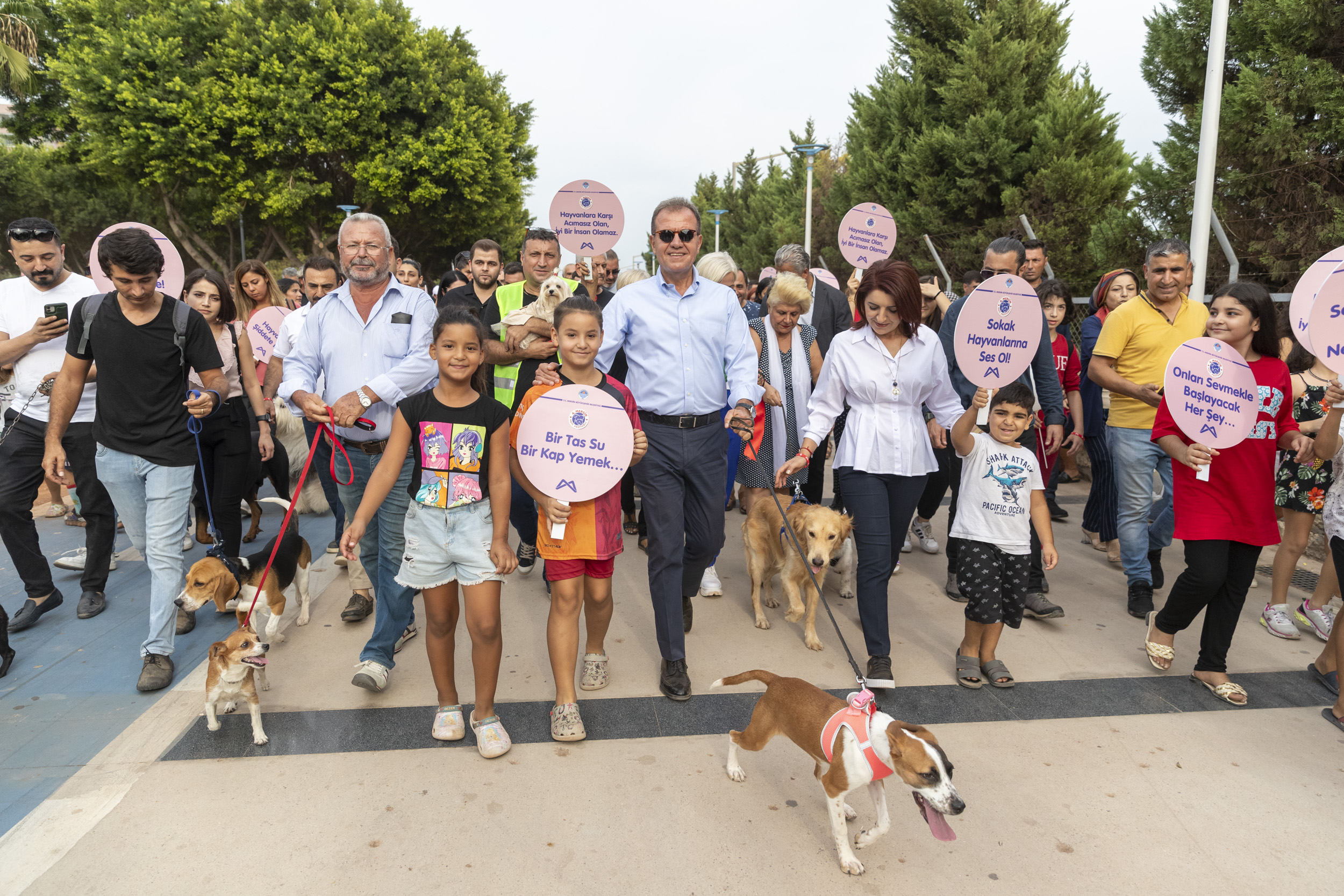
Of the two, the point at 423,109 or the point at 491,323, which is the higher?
the point at 423,109

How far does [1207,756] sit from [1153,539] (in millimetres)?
2347

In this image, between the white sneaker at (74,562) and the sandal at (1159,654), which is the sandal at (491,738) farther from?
the white sneaker at (74,562)

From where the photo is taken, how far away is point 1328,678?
3.99 meters

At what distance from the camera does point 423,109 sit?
26.1m

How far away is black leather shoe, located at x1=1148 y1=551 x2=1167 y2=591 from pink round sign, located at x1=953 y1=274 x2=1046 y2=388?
7.20 feet

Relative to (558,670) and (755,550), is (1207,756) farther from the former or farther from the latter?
(558,670)

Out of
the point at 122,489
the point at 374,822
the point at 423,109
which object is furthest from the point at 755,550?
the point at 423,109

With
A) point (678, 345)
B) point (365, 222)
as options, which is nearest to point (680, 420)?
point (678, 345)

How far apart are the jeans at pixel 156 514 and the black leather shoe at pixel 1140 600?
5617mm

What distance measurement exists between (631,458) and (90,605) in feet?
12.5

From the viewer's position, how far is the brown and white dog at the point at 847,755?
2.38 meters

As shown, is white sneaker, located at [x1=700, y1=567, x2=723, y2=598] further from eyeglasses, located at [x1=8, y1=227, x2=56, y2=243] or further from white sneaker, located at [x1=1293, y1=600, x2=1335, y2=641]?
eyeglasses, located at [x1=8, y1=227, x2=56, y2=243]

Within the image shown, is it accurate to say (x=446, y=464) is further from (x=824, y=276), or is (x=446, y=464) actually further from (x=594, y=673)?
(x=824, y=276)

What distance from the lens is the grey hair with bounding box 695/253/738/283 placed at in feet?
19.3
